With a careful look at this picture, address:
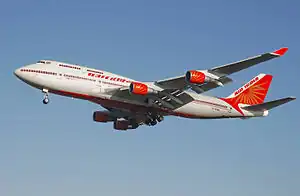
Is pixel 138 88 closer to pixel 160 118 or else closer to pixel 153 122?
pixel 160 118

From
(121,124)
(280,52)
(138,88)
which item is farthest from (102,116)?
(280,52)

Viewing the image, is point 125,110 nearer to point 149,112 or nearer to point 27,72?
point 149,112

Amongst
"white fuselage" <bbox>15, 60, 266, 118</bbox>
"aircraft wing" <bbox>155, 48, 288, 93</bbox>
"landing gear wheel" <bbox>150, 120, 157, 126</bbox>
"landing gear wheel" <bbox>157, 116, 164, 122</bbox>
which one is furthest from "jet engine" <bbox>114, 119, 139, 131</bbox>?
"aircraft wing" <bbox>155, 48, 288, 93</bbox>

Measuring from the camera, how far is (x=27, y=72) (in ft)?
175

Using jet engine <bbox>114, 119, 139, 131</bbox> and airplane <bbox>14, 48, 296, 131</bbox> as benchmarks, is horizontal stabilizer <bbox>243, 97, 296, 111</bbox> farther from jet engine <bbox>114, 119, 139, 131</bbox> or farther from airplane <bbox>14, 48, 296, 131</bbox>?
jet engine <bbox>114, 119, 139, 131</bbox>

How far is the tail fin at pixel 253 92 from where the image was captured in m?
62.2

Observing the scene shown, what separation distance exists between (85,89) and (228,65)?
518 inches

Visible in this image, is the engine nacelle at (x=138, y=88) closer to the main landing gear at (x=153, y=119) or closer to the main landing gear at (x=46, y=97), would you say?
the main landing gear at (x=153, y=119)

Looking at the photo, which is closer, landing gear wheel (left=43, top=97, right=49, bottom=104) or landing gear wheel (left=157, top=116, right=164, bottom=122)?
landing gear wheel (left=43, top=97, right=49, bottom=104)

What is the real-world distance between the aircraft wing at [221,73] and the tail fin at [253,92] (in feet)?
21.6

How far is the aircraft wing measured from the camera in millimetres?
49875

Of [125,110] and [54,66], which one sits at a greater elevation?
[54,66]

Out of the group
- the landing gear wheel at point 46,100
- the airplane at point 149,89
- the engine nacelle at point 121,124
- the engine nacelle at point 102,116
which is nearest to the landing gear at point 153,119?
the airplane at point 149,89

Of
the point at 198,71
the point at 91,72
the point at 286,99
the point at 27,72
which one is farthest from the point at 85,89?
the point at 286,99
